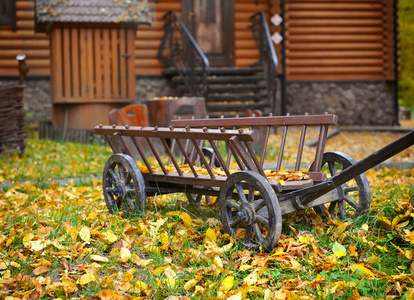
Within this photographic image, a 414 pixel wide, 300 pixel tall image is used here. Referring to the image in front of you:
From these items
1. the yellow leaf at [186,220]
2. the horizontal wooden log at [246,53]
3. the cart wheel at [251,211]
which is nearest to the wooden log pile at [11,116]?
the yellow leaf at [186,220]

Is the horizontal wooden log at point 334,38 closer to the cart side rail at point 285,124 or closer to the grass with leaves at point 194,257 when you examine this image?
Result: the cart side rail at point 285,124

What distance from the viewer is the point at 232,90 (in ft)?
44.7

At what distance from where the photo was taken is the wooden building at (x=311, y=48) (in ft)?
48.4

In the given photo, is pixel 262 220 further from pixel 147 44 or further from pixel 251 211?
pixel 147 44

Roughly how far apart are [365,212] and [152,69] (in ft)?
37.5

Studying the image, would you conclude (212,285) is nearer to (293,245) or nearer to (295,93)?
(293,245)

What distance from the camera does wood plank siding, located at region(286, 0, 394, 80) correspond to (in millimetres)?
16094

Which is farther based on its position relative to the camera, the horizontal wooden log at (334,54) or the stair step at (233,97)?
the horizontal wooden log at (334,54)

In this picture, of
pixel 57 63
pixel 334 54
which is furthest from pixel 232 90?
pixel 334 54

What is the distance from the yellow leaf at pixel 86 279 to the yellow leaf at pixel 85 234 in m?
0.63

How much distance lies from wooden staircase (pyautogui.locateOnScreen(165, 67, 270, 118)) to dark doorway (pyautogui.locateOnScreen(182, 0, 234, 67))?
0.76 m

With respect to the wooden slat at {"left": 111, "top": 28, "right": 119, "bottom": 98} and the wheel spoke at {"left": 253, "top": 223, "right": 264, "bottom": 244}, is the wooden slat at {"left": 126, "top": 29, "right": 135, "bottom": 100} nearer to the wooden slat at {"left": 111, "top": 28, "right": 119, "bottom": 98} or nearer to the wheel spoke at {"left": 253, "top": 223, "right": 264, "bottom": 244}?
the wooden slat at {"left": 111, "top": 28, "right": 119, "bottom": 98}

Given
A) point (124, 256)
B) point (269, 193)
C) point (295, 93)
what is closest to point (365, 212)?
point (269, 193)

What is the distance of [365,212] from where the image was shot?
153 inches
